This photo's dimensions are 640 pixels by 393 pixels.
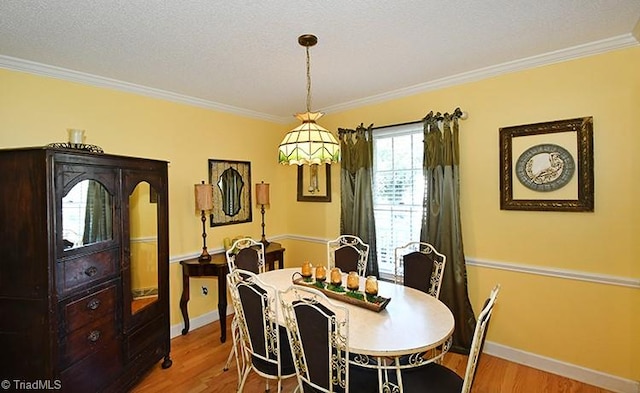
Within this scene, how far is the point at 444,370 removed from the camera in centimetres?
187

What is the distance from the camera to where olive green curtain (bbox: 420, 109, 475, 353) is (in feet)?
9.70

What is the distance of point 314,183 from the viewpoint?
4312mm

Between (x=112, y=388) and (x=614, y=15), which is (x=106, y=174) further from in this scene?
(x=614, y=15)

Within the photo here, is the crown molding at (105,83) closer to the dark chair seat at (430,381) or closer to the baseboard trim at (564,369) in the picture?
the dark chair seat at (430,381)

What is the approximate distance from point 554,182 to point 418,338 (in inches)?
73.0

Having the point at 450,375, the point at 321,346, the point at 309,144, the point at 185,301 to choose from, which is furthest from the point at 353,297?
the point at 185,301

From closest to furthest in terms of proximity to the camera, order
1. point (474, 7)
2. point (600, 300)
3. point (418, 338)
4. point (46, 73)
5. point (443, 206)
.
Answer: point (418, 338), point (474, 7), point (600, 300), point (46, 73), point (443, 206)

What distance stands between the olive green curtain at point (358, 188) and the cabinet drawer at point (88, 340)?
2.43 meters

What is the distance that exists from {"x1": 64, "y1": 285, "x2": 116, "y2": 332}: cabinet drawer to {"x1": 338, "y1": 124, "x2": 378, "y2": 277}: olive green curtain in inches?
94.0

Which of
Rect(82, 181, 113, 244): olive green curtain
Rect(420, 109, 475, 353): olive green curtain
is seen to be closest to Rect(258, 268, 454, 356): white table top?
Rect(420, 109, 475, 353): olive green curtain

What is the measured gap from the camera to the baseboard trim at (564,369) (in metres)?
2.36

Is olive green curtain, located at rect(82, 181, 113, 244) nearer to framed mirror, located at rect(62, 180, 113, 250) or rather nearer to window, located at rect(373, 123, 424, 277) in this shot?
framed mirror, located at rect(62, 180, 113, 250)

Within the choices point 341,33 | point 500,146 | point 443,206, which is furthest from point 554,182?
point 341,33

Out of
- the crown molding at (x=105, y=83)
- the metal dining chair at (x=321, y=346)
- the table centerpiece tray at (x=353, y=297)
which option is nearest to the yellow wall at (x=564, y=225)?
the table centerpiece tray at (x=353, y=297)
